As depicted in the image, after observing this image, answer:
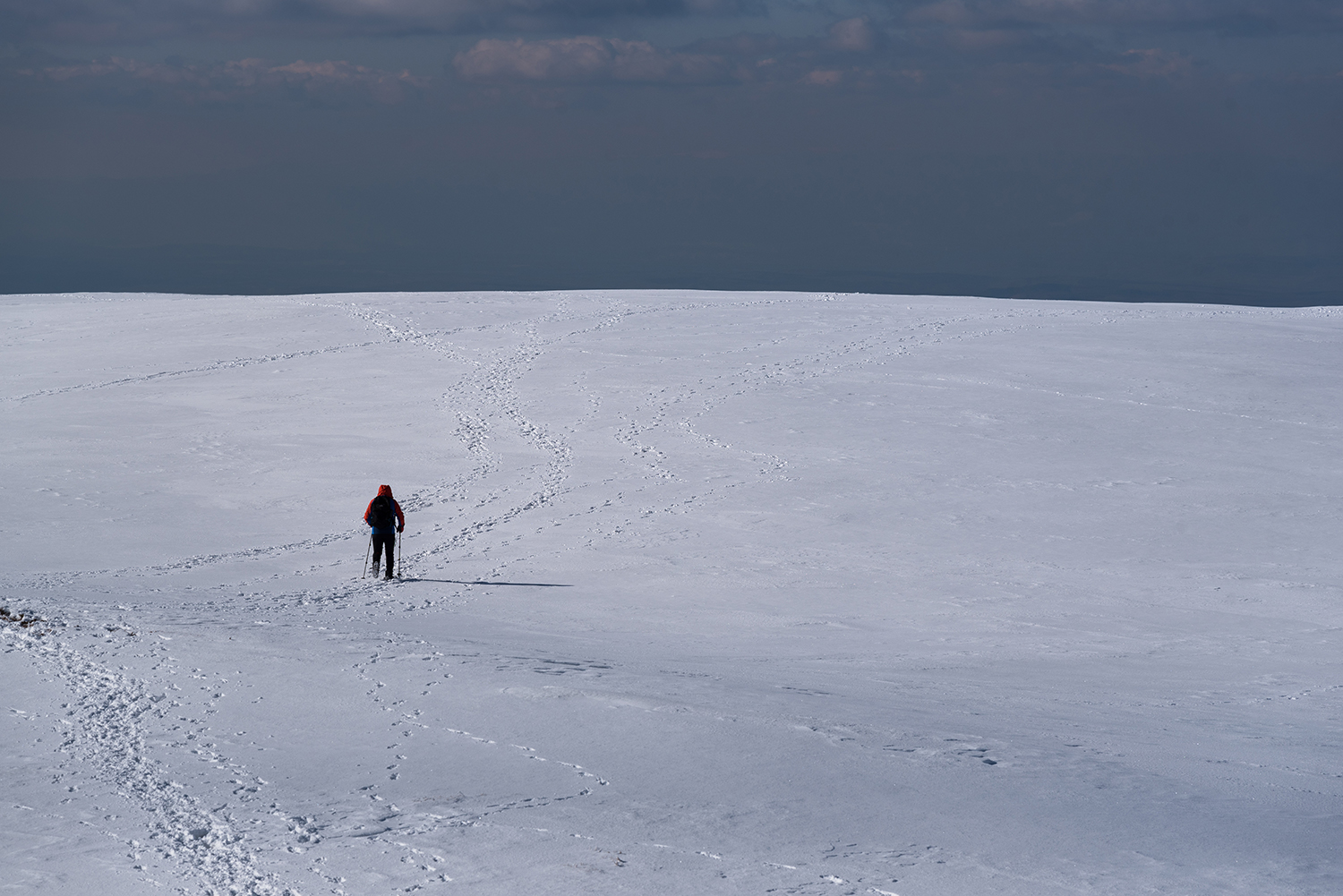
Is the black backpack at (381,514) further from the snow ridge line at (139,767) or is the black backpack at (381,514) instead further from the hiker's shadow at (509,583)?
the snow ridge line at (139,767)

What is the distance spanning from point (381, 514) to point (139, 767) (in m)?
8.60

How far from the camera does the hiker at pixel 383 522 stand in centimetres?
1691

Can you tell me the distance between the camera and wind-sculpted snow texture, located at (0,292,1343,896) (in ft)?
24.7

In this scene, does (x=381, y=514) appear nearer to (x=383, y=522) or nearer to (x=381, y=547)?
(x=383, y=522)

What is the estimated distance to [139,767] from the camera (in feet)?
27.6

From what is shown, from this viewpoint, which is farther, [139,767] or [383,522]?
[383,522]

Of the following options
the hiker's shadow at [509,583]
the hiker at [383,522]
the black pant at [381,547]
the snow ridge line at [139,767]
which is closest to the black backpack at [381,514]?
the hiker at [383,522]

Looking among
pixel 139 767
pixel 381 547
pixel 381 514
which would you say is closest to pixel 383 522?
pixel 381 514

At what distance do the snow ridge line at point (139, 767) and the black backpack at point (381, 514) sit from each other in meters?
5.48

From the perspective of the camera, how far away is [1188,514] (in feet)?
68.7

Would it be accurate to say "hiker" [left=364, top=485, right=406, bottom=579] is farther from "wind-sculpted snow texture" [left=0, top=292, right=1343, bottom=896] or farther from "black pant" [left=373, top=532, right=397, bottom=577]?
"wind-sculpted snow texture" [left=0, top=292, right=1343, bottom=896]

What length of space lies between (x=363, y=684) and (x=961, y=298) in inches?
1534

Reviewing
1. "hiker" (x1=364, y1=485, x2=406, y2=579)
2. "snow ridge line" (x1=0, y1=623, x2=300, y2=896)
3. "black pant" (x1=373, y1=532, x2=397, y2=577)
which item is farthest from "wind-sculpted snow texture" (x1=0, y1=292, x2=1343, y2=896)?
"hiker" (x1=364, y1=485, x2=406, y2=579)

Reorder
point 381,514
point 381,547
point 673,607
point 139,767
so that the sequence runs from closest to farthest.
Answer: point 139,767 → point 673,607 → point 381,514 → point 381,547
